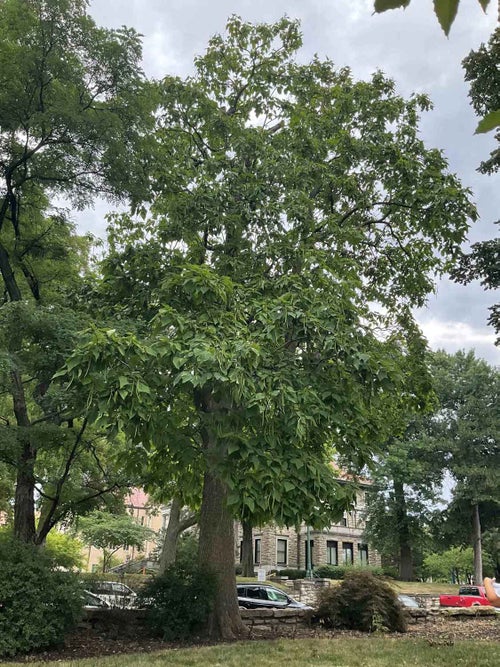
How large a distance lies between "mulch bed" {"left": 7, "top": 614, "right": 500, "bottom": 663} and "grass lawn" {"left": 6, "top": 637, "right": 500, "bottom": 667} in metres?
0.71

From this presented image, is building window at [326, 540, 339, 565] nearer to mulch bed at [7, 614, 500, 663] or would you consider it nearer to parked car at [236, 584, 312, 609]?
parked car at [236, 584, 312, 609]

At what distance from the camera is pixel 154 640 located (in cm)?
1043

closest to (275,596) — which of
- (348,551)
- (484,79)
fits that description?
(484,79)

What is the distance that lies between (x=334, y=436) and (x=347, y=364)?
1.48 meters

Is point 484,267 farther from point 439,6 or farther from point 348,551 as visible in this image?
point 348,551

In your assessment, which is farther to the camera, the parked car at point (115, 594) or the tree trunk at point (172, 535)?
the tree trunk at point (172, 535)

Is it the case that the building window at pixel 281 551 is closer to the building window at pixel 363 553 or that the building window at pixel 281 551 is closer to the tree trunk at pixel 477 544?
the building window at pixel 363 553

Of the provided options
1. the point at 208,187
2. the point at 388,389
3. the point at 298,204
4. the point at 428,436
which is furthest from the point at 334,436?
the point at 428,436

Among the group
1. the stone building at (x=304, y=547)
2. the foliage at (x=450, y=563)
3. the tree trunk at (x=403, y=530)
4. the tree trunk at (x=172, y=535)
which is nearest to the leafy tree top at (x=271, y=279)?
the tree trunk at (x=172, y=535)

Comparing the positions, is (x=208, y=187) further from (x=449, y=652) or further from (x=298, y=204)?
(x=449, y=652)

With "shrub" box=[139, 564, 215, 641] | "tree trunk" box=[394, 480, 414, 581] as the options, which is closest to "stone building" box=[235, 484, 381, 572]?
"tree trunk" box=[394, 480, 414, 581]

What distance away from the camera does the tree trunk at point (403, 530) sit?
4050 centimetres

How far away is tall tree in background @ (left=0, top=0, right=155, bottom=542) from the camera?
9.75m

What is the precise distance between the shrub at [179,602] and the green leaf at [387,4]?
1102 cm
